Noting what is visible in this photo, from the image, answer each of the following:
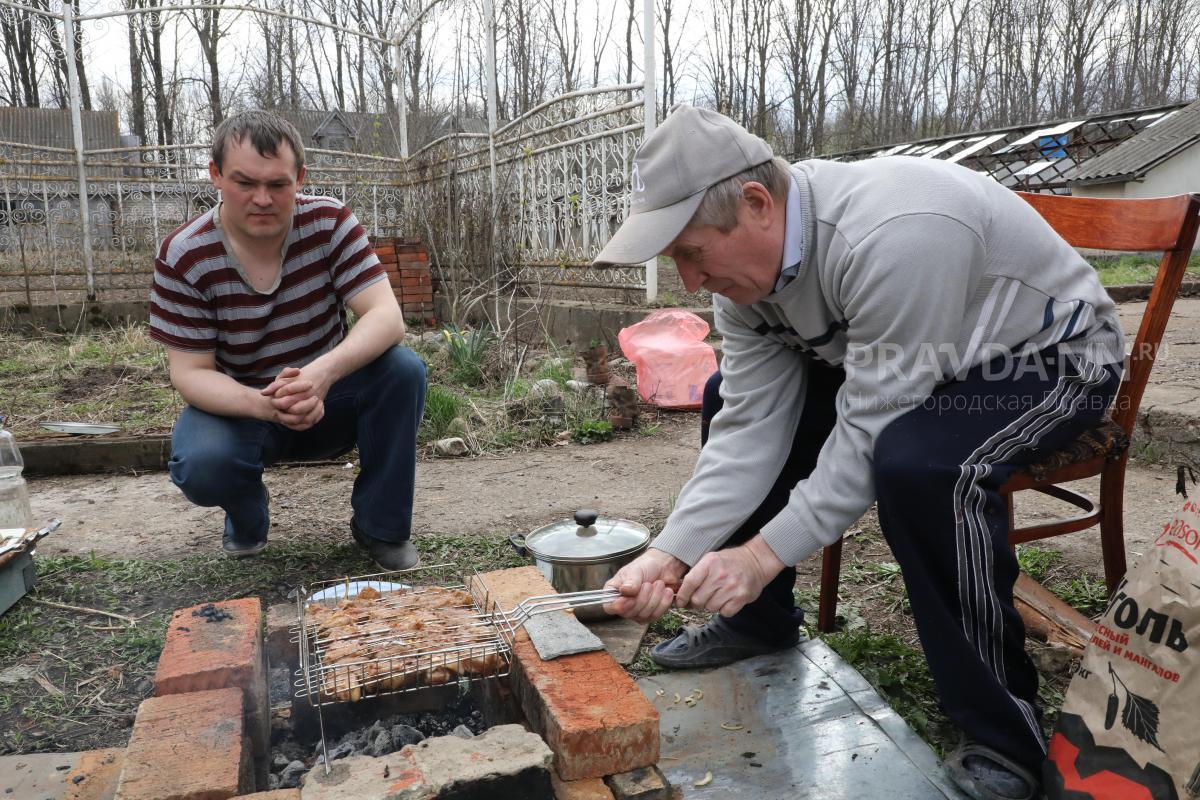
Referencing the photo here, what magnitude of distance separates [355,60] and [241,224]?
51.4 feet

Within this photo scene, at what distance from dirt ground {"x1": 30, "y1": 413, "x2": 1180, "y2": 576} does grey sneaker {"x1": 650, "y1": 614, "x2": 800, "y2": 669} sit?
81cm

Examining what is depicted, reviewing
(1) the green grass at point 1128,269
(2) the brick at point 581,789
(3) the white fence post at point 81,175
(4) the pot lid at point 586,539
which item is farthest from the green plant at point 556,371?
(3) the white fence post at point 81,175

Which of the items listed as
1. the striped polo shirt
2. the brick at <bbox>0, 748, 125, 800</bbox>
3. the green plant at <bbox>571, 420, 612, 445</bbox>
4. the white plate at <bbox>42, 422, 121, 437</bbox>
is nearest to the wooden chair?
the brick at <bbox>0, 748, 125, 800</bbox>

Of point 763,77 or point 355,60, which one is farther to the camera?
point 763,77

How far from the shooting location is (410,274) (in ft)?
30.4

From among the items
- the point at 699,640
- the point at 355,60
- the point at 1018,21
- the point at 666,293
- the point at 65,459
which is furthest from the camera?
the point at 1018,21

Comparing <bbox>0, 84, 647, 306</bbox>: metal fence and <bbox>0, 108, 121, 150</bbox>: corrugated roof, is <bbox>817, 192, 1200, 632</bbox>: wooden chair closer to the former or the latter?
<bbox>0, 84, 647, 306</bbox>: metal fence

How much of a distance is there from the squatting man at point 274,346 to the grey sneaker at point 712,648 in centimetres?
113

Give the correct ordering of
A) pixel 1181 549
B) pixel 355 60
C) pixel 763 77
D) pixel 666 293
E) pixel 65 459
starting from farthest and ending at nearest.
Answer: pixel 763 77 → pixel 355 60 → pixel 666 293 → pixel 65 459 → pixel 1181 549

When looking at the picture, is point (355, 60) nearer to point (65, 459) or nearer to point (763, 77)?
point (763, 77)

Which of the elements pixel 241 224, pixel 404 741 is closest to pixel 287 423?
pixel 241 224

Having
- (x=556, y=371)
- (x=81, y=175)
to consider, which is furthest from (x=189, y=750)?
(x=81, y=175)

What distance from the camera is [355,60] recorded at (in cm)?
1673

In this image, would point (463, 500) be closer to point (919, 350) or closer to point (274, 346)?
point (274, 346)
